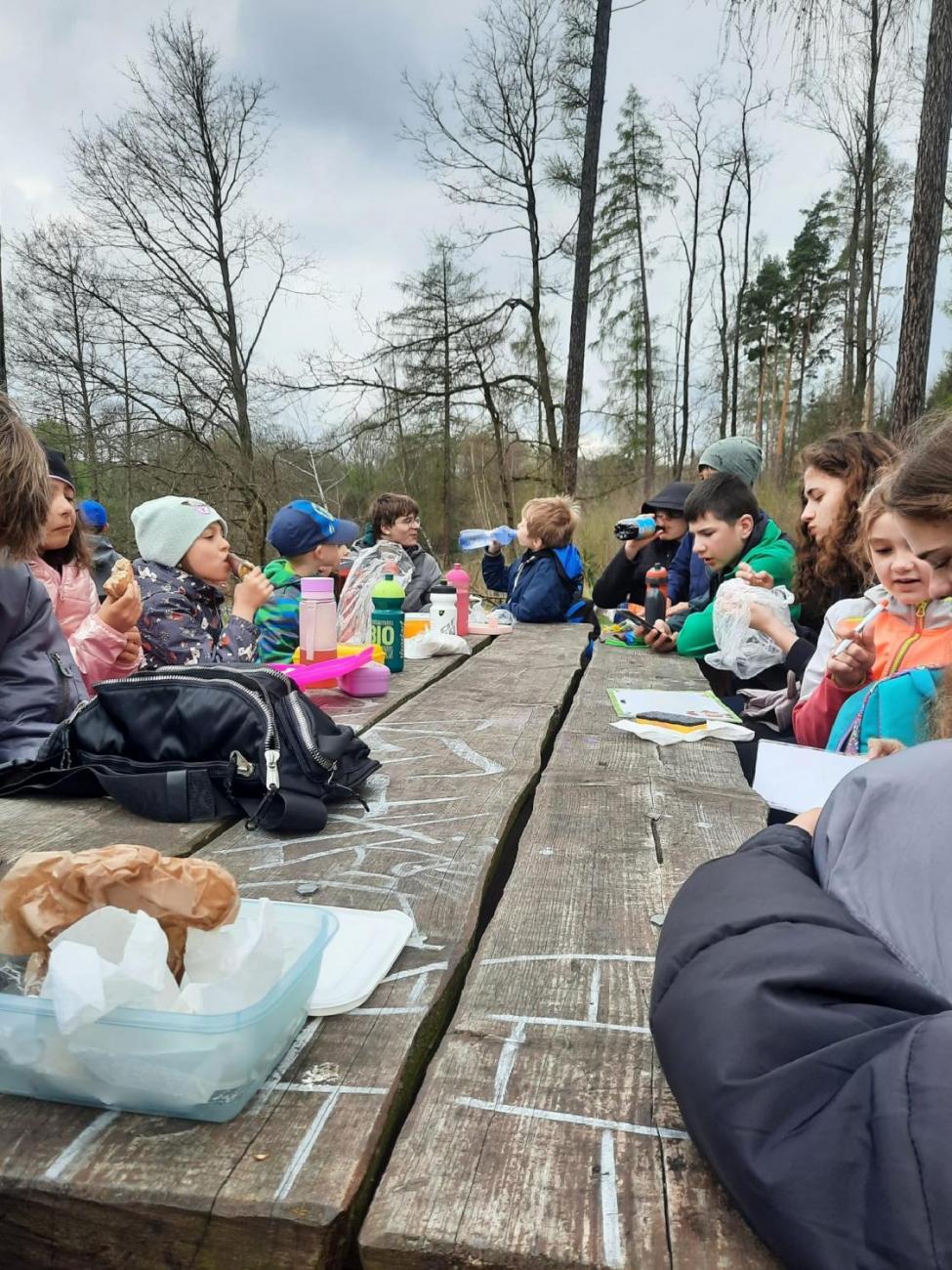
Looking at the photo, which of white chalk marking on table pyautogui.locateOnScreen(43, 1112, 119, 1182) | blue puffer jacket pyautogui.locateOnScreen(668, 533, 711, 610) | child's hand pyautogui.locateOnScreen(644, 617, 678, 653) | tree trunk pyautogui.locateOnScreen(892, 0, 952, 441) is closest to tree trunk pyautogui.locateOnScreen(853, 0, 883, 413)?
tree trunk pyautogui.locateOnScreen(892, 0, 952, 441)

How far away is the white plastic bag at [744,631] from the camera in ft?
10.1

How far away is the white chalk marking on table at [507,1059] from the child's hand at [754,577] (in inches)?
105

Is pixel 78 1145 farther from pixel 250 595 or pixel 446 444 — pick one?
pixel 446 444

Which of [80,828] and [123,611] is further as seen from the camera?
[123,611]

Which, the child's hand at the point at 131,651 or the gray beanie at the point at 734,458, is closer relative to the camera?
the child's hand at the point at 131,651

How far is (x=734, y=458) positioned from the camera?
5.02m

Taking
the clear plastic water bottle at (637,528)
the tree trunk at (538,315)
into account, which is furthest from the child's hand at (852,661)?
the tree trunk at (538,315)

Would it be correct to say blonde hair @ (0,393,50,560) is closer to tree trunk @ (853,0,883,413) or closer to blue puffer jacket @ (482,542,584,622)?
blue puffer jacket @ (482,542,584,622)

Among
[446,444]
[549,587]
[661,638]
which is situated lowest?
[661,638]

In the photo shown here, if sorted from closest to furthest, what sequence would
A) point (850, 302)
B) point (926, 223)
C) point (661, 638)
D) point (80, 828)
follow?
point (80, 828) < point (661, 638) < point (926, 223) < point (850, 302)

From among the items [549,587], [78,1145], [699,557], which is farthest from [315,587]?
[549,587]

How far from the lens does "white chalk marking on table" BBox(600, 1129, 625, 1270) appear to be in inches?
22.9

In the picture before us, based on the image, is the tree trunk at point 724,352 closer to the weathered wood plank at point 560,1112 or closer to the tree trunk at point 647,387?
the tree trunk at point 647,387

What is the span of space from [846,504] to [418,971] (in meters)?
2.56
